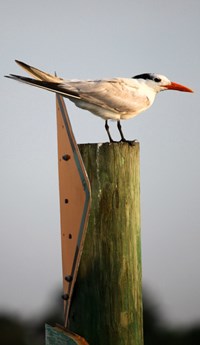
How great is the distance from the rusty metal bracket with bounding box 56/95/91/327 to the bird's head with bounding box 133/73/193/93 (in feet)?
8.00

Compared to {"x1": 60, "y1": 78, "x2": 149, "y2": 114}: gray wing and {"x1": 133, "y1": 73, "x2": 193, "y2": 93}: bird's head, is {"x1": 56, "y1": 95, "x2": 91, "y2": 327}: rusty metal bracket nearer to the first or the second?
{"x1": 60, "y1": 78, "x2": 149, "y2": 114}: gray wing

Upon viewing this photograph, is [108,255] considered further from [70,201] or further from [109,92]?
[109,92]

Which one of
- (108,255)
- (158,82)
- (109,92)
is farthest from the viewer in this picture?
(158,82)

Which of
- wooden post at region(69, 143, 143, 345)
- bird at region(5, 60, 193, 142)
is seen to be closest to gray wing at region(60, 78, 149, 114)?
bird at region(5, 60, 193, 142)

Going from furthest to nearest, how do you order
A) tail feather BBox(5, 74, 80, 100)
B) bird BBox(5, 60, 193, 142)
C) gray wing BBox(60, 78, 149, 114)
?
gray wing BBox(60, 78, 149, 114)
bird BBox(5, 60, 193, 142)
tail feather BBox(5, 74, 80, 100)

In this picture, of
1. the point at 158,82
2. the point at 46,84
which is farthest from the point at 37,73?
the point at 158,82

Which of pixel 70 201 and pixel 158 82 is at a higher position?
pixel 158 82

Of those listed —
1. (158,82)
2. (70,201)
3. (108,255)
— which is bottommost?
(108,255)

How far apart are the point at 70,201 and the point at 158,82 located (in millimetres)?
3016

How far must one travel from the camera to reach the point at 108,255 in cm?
506

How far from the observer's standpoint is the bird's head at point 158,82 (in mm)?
7672

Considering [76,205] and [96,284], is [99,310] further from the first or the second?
[76,205]

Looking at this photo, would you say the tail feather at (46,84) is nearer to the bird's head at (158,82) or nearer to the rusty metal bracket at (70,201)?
the rusty metal bracket at (70,201)

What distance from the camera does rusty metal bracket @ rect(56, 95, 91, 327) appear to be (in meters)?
5.04
